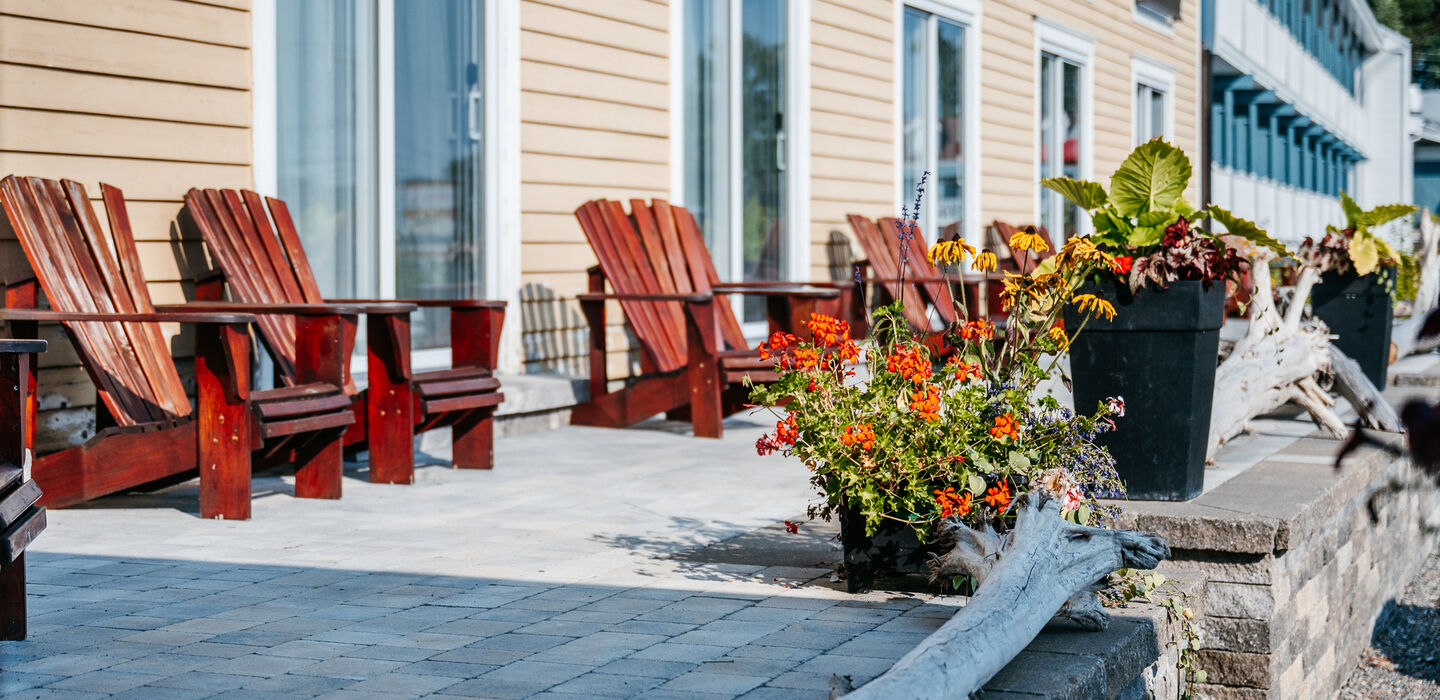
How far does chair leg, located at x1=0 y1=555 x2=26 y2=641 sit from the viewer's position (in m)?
2.71

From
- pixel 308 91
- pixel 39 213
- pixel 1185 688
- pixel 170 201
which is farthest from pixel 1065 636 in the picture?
pixel 308 91

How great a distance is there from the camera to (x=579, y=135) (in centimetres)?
700

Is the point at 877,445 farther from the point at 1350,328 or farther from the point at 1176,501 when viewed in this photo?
the point at 1350,328

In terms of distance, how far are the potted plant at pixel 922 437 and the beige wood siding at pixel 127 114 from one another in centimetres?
261

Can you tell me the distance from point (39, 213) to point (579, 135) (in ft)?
9.90

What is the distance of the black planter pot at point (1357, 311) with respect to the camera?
21.6 ft

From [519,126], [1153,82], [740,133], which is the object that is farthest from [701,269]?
[1153,82]

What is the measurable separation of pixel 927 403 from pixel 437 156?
380 cm

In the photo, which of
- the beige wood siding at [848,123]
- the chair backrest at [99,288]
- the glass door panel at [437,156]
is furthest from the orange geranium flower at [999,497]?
the beige wood siding at [848,123]

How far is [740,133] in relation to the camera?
8.16 m

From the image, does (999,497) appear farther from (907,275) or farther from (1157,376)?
(907,275)

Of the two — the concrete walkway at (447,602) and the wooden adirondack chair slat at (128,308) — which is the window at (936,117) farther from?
the wooden adirondack chair slat at (128,308)

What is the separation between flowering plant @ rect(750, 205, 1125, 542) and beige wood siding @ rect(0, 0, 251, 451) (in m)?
2.61

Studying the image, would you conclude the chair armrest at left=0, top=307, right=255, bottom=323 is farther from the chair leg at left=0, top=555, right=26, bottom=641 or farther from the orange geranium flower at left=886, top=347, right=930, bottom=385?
the orange geranium flower at left=886, top=347, right=930, bottom=385
